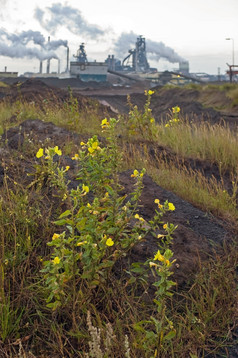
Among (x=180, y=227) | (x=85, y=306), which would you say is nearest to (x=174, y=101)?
(x=180, y=227)

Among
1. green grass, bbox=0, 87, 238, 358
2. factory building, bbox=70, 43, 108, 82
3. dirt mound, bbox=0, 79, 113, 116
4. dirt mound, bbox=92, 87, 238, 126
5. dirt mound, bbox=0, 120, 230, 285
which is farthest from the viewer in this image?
factory building, bbox=70, 43, 108, 82

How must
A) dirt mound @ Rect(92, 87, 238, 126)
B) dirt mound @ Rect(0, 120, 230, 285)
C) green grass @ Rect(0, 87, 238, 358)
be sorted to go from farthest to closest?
dirt mound @ Rect(92, 87, 238, 126), dirt mound @ Rect(0, 120, 230, 285), green grass @ Rect(0, 87, 238, 358)

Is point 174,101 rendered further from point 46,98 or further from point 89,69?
point 89,69

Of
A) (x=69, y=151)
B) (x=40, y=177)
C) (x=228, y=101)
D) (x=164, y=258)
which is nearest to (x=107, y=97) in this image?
(x=228, y=101)

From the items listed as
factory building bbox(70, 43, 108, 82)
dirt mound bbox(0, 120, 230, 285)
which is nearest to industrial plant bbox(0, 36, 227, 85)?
factory building bbox(70, 43, 108, 82)

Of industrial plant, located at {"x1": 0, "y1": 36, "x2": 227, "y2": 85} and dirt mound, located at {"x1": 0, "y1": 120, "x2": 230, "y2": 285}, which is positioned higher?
industrial plant, located at {"x1": 0, "y1": 36, "x2": 227, "y2": 85}

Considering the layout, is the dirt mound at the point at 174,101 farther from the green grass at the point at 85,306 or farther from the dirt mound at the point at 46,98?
the green grass at the point at 85,306

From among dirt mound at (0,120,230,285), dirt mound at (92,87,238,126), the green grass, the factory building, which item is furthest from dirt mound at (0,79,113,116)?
the factory building

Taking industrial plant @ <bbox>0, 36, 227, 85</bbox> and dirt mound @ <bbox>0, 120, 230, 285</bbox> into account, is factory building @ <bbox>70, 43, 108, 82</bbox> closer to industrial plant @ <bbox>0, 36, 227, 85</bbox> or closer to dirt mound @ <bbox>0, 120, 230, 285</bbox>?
industrial plant @ <bbox>0, 36, 227, 85</bbox>

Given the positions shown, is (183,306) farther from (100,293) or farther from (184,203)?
(184,203)

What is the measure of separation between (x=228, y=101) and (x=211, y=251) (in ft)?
65.5

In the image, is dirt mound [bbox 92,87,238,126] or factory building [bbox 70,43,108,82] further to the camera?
factory building [bbox 70,43,108,82]

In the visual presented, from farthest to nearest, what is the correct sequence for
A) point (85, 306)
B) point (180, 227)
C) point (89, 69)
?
point (89, 69) → point (180, 227) → point (85, 306)

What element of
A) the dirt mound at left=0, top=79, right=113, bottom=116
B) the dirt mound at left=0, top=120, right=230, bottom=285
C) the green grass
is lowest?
the green grass
